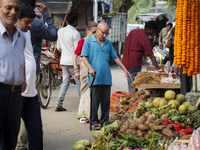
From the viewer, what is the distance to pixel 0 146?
115 inches

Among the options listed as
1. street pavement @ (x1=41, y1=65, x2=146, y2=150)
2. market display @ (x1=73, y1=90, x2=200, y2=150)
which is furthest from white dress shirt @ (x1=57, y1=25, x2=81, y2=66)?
market display @ (x1=73, y1=90, x2=200, y2=150)

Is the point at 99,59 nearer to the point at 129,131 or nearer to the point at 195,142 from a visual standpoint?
the point at 129,131

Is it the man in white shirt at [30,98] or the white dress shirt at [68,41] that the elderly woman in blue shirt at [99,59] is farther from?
the man in white shirt at [30,98]

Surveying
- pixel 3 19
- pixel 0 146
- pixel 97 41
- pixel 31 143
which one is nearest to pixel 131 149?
pixel 31 143

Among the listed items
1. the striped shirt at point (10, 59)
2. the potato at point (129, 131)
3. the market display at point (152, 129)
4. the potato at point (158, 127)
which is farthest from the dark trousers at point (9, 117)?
the potato at point (158, 127)

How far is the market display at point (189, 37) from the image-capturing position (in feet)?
14.2

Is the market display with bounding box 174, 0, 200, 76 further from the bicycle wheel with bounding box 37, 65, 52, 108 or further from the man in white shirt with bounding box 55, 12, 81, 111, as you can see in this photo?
the bicycle wheel with bounding box 37, 65, 52, 108

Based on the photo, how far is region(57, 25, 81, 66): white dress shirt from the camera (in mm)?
6918

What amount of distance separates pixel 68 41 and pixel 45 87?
144 centimetres

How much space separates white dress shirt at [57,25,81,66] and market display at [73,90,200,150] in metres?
1.92

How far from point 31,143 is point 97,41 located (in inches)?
97.2

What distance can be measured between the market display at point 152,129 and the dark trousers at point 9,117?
0.82m

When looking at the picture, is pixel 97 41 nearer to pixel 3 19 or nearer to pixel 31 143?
pixel 31 143

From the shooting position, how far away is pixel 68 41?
6.96 metres
